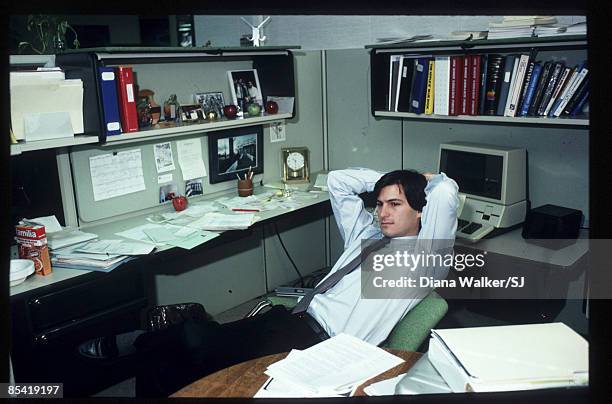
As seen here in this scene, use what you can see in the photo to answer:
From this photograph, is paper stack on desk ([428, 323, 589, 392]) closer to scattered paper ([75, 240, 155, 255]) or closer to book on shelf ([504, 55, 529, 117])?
scattered paper ([75, 240, 155, 255])

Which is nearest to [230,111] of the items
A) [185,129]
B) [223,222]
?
[185,129]

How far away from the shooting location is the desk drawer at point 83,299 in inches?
62.5

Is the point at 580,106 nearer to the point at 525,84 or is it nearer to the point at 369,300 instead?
the point at 525,84

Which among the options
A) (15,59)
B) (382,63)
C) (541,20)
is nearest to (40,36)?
(15,59)

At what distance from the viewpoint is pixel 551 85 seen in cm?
197

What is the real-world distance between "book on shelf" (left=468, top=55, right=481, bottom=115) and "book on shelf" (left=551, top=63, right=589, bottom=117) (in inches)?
11.6

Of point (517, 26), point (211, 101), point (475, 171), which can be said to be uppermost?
point (517, 26)

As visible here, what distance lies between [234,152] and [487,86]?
1.13 meters

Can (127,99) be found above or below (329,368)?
above

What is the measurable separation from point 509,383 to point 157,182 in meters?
1.75

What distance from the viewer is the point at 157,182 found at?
2.24 m

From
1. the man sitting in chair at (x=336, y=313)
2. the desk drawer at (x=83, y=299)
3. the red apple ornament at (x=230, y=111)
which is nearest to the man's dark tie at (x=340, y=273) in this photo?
the man sitting in chair at (x=336, y=313)

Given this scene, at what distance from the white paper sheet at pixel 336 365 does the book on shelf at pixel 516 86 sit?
1310 mm

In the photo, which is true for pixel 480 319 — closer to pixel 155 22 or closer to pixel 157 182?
pixel 157 182
